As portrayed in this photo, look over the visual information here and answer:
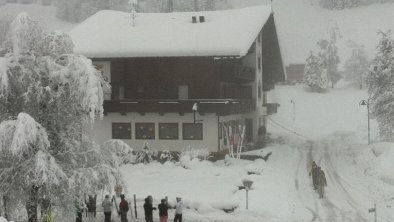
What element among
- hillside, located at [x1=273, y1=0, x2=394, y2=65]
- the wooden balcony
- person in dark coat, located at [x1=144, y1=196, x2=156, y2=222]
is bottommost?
person in dark coat, located at [x1=144, y1=196, x2=156, y2=222]

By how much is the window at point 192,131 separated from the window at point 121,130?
421cm

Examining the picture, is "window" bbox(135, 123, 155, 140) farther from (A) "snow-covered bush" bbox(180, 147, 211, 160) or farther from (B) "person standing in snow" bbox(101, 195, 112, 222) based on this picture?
(B) "person standing in snow" bbox(101, 195, 112, 222)

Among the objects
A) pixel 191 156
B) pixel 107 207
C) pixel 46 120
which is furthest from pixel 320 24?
pixel 46 120

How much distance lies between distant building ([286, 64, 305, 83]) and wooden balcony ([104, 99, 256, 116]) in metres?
62.1

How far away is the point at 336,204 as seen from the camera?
25172mm

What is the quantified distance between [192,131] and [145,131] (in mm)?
3468

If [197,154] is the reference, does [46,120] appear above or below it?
above

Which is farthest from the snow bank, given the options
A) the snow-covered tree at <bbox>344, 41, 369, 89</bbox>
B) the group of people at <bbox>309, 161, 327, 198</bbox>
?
the snow-covered tree at <bbox>344, 41, 369, 89</bbox>

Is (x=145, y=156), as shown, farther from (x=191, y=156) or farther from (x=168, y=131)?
(x=191, y=156)

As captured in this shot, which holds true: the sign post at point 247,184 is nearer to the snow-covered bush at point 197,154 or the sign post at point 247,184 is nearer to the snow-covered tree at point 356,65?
the snow-covered bush at point 197,154

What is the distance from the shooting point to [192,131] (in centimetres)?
3656

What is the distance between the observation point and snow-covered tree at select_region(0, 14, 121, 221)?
16.4 metres

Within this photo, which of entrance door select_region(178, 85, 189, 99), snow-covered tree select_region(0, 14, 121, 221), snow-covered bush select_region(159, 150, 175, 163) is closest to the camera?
snow-covered tree select_region(0, 14, 121, 221)

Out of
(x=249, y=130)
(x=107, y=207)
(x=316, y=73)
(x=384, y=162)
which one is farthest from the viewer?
(x=316, y=73)
